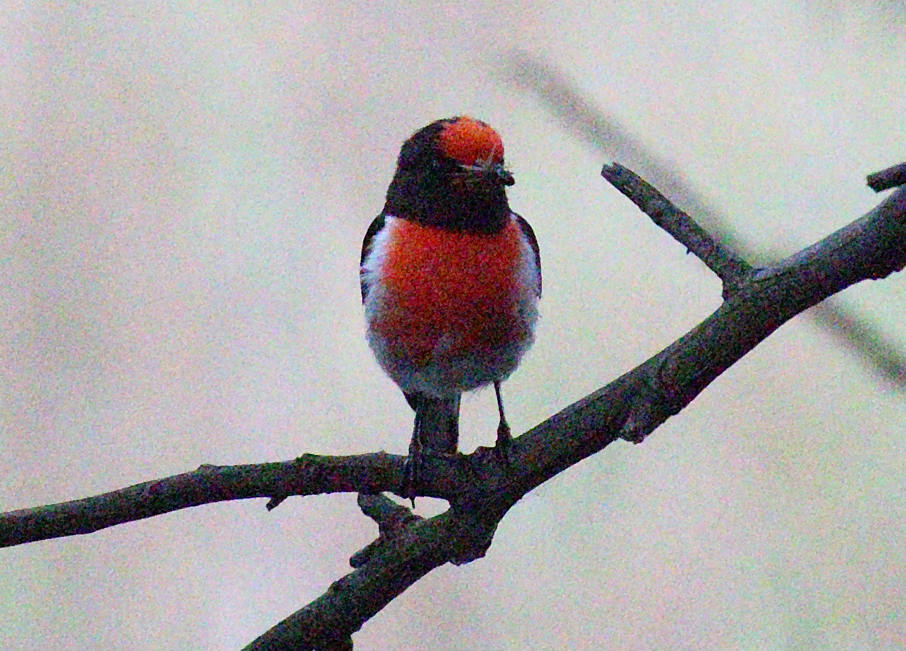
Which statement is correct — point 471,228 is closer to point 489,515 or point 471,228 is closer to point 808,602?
point 489,515

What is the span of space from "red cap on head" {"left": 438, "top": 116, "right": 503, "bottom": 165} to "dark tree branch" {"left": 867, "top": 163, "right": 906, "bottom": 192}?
738mm

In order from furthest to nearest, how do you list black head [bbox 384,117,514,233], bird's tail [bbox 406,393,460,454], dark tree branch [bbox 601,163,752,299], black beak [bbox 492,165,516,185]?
bird's tail [bbox 406,393,460,454], black head [bbox 384,117,514,233], black beak [bbox 492,165,516,185], dark tree branch [bbox 601,163,752,299]

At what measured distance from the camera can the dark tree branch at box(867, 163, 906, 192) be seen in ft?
2.95

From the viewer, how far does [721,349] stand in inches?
44.1

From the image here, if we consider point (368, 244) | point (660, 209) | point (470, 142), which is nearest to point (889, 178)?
point (660, 209)

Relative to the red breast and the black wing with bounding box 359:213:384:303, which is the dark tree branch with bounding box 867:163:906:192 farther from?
the black wing with bounding box 359:213:384:303

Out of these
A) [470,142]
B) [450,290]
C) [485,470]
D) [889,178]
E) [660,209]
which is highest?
[470,142]

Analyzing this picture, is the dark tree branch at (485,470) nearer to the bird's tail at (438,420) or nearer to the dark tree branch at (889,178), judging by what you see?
the dark tree branch at (889,178)

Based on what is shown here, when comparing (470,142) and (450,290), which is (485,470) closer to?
(450,290)

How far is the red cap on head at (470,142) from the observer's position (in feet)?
5.11

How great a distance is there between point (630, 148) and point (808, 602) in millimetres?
1382

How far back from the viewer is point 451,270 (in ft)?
5.34

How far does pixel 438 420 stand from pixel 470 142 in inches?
25.4

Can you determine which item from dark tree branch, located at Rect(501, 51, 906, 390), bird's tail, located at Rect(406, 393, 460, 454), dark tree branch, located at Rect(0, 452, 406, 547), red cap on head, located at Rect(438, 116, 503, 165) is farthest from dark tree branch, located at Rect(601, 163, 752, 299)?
bird's tail, located at Rect(406, 393, 460, 454)
